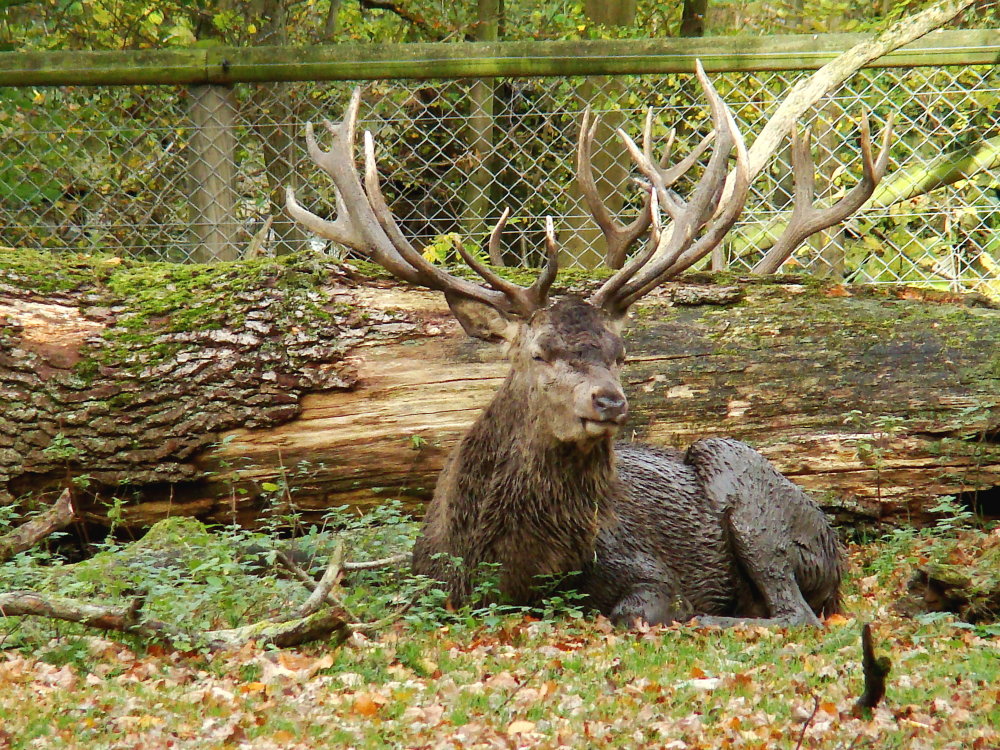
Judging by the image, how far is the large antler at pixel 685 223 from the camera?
602 cm

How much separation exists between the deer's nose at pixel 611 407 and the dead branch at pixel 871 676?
5.73 ft

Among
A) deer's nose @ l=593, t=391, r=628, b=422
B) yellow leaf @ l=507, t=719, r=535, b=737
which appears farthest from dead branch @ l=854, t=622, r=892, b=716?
deer's nose @ l=593, t=391, r=628, b=422

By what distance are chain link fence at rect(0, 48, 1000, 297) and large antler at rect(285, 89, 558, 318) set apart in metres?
2.02

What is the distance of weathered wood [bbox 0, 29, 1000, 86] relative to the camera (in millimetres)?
8430

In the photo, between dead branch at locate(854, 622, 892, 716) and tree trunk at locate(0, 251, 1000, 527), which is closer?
dead branch at locate(854, 622, 892, 716)

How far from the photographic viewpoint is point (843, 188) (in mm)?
10250

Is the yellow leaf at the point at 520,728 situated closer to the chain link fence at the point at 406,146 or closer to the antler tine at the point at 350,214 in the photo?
the antler tine at the point at 350,214

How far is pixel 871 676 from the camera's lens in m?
3.72

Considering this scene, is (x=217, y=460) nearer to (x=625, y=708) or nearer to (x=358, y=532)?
(x=358, y=532)

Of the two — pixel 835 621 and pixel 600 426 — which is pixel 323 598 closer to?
pixel 600 426

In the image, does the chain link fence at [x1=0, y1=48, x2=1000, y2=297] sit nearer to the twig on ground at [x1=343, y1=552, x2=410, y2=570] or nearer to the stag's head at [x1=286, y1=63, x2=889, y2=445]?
the stag's head at [x1=286, y1=63, x2=889, y2=445]

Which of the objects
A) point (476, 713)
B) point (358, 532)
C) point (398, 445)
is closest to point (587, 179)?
point (398, 445)

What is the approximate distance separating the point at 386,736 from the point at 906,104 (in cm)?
654

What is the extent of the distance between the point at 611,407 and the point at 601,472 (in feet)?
2.16
